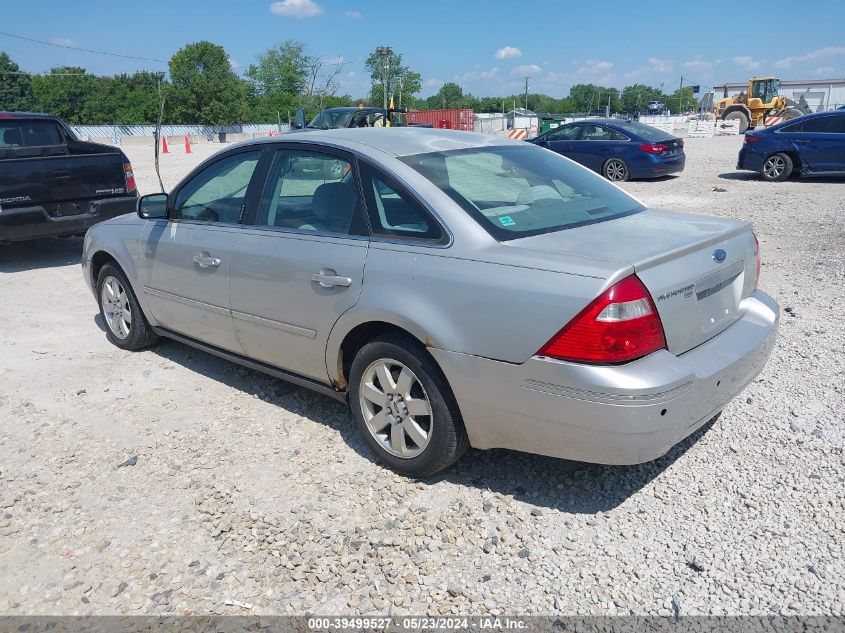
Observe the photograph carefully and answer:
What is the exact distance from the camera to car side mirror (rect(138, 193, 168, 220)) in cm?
473

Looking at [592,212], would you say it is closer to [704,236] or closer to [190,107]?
[704,236]

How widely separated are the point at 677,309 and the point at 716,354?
14.2 inches

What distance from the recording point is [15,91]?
8744 cm

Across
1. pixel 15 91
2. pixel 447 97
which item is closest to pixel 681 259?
pixel 15 91

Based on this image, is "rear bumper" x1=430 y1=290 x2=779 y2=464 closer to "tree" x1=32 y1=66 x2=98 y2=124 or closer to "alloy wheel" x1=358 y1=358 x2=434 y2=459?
"alloy wheel" x1=358 y1=358 x2=434 y2=459

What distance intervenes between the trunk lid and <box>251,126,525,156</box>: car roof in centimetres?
96

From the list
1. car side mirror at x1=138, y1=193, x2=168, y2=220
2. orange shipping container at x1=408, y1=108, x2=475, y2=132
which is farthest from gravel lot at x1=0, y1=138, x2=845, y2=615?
orange shipping container at x1=408, y1=108, x2=475, y2=132

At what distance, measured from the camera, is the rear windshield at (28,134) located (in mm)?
8841

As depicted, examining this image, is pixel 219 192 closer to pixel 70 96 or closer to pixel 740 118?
pixel 740 118

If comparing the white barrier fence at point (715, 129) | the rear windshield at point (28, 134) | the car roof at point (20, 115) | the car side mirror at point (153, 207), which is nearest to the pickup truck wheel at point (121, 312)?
the car side mirror at point (153, 207)

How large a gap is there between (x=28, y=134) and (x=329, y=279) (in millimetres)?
7667

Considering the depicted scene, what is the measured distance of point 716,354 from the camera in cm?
304

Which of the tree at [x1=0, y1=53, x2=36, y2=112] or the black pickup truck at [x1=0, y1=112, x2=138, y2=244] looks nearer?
the black pickup truck at [x1=0, y1=112, x2=138, y2=244]

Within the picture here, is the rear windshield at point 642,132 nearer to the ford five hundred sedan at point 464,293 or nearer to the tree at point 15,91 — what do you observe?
the ford five hundred sedan at point 464,293
